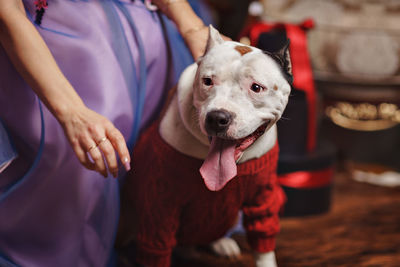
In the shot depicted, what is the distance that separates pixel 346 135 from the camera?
6.29 ft

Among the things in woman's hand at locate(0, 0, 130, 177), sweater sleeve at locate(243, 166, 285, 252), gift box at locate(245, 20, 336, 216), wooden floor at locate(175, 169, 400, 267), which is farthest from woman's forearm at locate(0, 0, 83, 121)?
gift box at locate(245, 20, 336, 216)

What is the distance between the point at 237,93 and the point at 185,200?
24 cm

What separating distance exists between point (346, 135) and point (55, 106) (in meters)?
1.54

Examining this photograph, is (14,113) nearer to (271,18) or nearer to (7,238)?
(7,238)

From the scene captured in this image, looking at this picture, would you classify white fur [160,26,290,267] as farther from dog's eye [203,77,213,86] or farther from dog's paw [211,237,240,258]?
dog's paw [211,237,240,258]

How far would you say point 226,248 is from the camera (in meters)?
1.02

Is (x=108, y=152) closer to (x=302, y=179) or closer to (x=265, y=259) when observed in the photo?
(x=265, y=259)

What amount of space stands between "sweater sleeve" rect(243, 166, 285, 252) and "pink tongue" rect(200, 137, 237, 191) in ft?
0.49

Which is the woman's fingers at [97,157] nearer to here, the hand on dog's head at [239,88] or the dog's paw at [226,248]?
the hand on dog's head at [239,88]

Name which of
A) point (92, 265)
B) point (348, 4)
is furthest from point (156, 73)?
point (348, 4)

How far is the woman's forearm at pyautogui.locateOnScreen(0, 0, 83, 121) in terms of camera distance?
652 mm

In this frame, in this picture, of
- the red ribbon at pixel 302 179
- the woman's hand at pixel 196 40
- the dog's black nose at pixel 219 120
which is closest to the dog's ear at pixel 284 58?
the dog's black nose at pixel 219 120

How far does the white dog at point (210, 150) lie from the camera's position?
62cm

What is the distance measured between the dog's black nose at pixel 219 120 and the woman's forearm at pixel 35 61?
0.21 m
